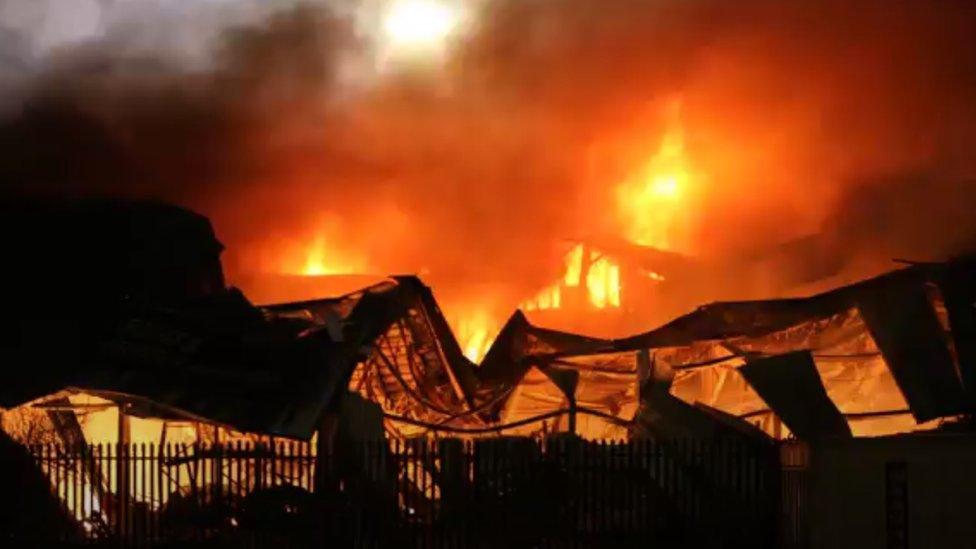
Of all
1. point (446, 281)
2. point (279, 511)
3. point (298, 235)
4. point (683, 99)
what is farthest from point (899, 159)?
point (279, 511)

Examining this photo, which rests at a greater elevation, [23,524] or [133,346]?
[133,346]

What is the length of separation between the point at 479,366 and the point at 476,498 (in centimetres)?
719

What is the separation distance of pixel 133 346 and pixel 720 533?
31.3 feet

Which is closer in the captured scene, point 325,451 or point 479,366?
point 325,451

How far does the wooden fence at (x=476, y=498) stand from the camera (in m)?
20.2

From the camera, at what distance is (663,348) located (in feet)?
85.4

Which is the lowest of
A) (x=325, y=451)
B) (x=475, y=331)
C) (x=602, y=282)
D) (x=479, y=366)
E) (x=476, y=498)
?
(x=476, y=498)

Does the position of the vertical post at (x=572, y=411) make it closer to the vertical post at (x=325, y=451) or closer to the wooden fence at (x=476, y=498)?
the wooden fence at (x=476, y=498)

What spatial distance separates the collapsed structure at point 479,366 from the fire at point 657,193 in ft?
46.1

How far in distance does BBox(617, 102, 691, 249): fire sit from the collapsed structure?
46.1 ft

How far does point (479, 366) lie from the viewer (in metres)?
27.4

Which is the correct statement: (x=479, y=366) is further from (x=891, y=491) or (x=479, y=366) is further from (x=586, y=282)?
(x=586, y=282)

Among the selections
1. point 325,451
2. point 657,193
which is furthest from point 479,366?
point 657,193

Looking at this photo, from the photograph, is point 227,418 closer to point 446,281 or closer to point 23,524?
point 23,524
